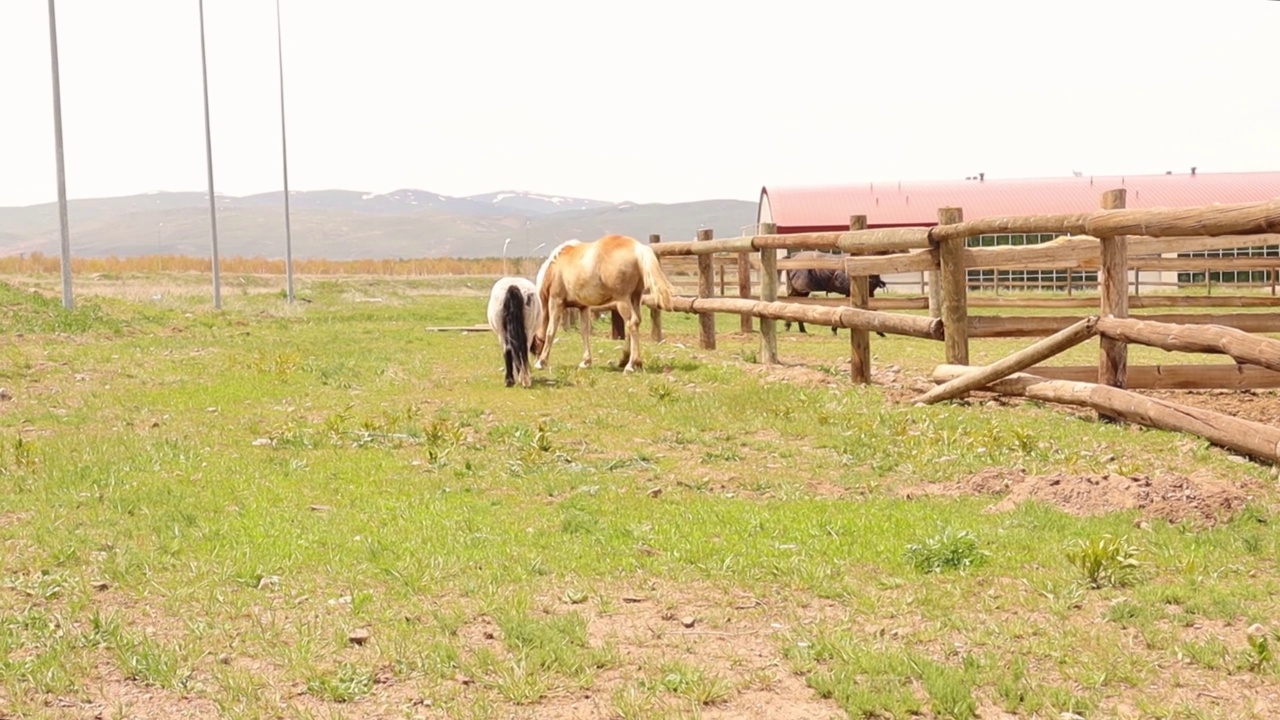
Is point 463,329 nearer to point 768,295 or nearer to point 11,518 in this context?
point 768,295

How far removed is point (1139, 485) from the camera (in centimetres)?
675

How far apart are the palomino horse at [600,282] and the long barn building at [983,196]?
35824 mm

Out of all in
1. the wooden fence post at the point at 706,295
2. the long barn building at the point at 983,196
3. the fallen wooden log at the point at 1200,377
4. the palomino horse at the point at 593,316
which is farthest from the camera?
the long barn building at the point at 983,196

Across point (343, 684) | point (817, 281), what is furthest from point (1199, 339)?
point (817, 281)

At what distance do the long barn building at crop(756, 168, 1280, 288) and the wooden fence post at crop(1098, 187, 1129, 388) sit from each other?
40.2 meters

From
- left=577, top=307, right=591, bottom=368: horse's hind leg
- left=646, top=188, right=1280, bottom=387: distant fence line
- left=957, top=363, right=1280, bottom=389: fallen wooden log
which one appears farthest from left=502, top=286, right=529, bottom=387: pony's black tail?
left=957, top=363, right=1280, bottom=389: fallen wooden log

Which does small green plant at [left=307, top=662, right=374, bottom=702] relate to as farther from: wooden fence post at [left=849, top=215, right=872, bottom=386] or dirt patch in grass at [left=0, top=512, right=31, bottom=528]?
wooden fence post at [left=849, top=215, right=872, bottom=386]

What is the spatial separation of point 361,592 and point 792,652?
6.78 ft

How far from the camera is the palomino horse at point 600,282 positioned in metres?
14.9

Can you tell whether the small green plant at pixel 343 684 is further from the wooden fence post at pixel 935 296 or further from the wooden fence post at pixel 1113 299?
→ the wooden fence post at pixel 935 296

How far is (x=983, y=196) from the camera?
173 ft

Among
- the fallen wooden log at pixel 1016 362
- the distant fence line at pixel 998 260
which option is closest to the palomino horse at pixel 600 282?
the distant fence line at pixel 998 260

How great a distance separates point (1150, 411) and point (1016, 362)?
1547 mm

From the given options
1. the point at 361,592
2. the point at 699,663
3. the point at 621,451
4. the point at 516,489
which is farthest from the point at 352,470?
the point at 699,663
